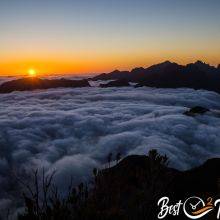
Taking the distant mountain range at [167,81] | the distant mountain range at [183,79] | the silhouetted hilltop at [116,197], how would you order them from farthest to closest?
the distant mountain range at [183,79] → the distant mountain range at [167,81] → the silhouetted hilltop at [116,197]

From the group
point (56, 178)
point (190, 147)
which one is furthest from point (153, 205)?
point (190, 147)

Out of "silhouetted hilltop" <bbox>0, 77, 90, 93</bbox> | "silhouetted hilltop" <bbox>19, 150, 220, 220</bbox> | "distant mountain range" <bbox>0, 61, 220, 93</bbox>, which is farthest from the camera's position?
"distant mountain range" <bbox>0, 61, 220, 93</bbox>

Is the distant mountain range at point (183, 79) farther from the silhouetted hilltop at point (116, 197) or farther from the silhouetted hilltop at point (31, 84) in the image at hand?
the silhouetted hilltop at point (116, 197)

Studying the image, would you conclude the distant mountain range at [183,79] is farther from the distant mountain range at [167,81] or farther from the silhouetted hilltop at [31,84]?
the silhouetted hilltop at [31,84]

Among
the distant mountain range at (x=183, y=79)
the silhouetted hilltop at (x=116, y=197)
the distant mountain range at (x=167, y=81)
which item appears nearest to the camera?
the silhouetted hilltop at (x=116, y=197)

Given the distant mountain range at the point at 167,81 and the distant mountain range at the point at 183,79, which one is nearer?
the distant mountain range at the point at 167,81

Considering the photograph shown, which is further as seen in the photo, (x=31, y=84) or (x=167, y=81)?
(x=167, y=81)

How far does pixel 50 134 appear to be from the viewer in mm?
29219

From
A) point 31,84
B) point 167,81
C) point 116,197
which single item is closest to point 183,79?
point 167,81

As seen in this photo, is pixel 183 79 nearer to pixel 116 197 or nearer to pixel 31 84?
pixel 31 84

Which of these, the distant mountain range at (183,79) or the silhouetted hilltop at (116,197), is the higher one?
the silhouetted hilltop at (116,197)

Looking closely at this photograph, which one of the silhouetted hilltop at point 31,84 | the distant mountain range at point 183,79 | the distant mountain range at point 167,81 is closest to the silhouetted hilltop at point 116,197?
the silhouetted hilltop at point 31,84

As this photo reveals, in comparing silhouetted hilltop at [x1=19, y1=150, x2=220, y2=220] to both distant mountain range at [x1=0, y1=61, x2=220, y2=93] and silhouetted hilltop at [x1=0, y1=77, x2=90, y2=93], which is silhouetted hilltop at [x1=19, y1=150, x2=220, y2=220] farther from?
distant mountain range at [x1=0, y1=61, x2=220, y2=93]

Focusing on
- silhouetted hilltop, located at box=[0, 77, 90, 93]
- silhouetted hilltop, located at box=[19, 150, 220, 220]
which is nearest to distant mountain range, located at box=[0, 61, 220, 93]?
silhouetted hilltop, located at box=[0, 77, 90, 93]
